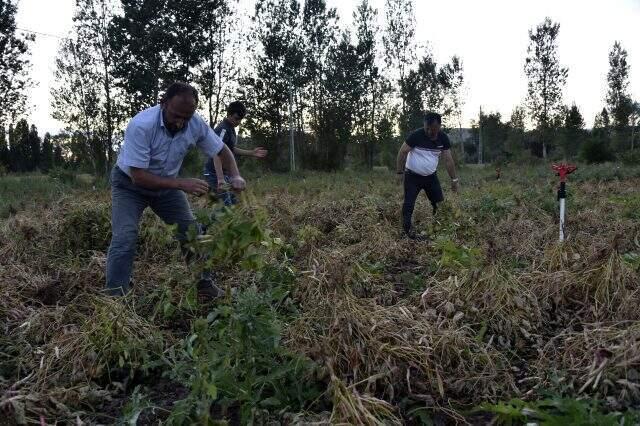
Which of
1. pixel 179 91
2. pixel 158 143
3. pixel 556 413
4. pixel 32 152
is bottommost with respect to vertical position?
pixel 556 413

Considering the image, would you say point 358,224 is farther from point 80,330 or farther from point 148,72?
point 148,72

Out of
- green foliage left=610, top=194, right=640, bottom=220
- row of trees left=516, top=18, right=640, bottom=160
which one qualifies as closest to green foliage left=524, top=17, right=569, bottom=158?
row of trees left=516, top=18, right=640, bottom=160

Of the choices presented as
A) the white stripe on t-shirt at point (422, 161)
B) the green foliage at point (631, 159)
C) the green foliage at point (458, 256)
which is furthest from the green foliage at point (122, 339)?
the green foliage at point (631, 159)

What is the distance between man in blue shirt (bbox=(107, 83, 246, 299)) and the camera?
3.52m

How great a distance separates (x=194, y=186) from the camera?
3236 millimetres

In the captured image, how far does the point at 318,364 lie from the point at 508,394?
90 cm

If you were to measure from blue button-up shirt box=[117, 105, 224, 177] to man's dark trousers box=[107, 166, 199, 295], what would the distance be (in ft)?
0.50

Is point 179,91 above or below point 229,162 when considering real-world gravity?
above

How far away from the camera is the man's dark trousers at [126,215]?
3.68 meters

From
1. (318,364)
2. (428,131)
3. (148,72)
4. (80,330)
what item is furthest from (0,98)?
(318,364)

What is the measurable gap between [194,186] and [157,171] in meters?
0.69

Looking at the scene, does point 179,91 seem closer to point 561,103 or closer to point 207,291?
point 207,291

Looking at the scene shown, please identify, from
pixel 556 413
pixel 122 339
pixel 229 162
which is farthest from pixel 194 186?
pixel 556 413

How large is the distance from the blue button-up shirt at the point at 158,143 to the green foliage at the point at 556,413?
248 centimetres
